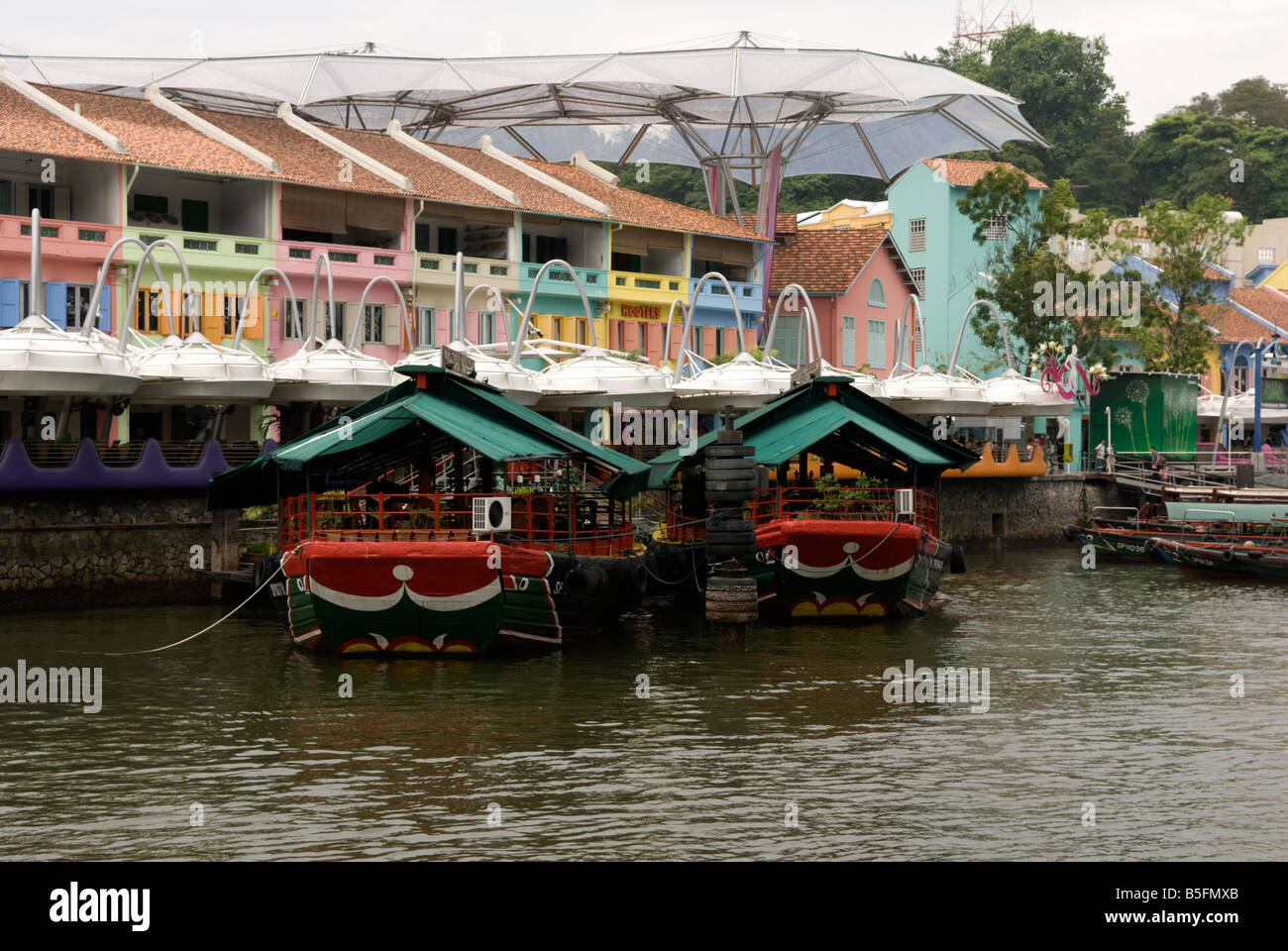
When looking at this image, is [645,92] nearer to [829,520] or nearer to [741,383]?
[741,383]

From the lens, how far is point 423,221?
197 feet

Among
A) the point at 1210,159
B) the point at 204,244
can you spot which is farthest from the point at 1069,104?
the point at 204,244

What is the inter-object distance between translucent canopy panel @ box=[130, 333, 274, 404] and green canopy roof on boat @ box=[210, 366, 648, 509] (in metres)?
9.73

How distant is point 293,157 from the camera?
5653 centimetres

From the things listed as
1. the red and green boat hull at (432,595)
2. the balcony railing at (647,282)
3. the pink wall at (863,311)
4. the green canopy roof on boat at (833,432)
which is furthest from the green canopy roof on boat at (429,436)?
the pink wall at (863,311)

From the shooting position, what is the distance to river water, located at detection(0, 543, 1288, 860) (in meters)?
17.8

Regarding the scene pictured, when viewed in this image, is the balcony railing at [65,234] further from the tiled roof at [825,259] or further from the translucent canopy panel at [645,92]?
the tiled roof at [825,259]

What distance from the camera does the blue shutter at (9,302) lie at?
4784 centimetres

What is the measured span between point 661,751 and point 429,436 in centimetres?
971

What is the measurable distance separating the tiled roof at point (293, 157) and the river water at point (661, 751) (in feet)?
67.4

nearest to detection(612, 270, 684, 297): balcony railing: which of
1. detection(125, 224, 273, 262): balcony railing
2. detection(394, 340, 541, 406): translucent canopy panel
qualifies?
detection(125, 224, 273, 262): balcony railing

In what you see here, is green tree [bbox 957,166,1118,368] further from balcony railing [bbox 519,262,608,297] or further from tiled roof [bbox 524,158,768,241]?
balcony railing [bbox 519,262,608,297]
